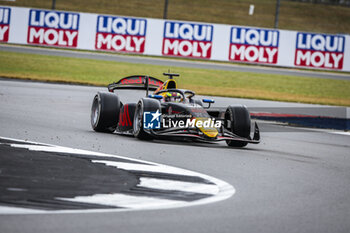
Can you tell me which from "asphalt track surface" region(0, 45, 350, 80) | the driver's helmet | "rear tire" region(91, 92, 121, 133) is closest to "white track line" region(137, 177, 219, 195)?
the driver's helmet

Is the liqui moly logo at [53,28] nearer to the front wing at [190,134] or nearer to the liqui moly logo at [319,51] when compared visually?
the liqui moly logo at [319,51]

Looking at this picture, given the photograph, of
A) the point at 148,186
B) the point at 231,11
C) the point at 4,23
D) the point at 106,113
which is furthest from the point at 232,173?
the point at 231,11

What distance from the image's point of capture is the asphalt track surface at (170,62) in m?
31.5

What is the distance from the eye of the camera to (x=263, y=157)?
9.64 meters

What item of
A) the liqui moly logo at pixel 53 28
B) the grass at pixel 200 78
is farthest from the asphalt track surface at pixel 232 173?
the liqui moly logo at pixel 53 28

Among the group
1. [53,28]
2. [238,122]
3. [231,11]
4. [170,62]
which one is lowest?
[238,122]

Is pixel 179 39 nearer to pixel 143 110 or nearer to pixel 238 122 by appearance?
pixel 238 122

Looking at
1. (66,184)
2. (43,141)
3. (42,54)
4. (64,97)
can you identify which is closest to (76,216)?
(66,184)

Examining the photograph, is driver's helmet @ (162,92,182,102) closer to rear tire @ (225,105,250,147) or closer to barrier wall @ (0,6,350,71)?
rear tire @ (225,105,250,147)

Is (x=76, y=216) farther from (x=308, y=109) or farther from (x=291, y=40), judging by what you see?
(x=291, y=40)

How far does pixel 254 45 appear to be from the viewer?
33.0 m

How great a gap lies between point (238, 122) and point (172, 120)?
3.33 feet

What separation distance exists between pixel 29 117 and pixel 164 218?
25.3 feet

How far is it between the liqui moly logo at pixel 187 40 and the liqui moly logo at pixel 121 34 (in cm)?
118
